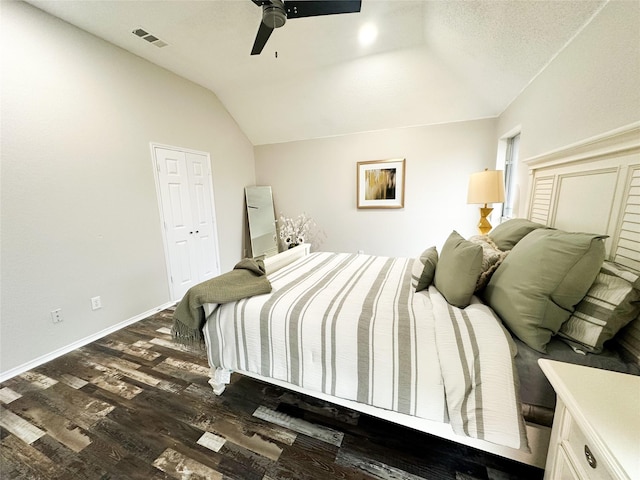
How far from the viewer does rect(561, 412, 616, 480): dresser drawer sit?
0.58 meters

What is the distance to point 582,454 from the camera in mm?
668

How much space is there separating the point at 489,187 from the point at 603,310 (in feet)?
6.16

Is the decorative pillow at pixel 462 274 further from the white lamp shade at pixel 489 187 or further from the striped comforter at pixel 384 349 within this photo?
the white lamp shade at pixel 489 187

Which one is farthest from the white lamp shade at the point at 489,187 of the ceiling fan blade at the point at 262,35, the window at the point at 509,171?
the ceiling fan blade at the point at 262,35

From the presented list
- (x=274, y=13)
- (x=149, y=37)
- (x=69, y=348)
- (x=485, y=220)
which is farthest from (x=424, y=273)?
(x=149, y=37)

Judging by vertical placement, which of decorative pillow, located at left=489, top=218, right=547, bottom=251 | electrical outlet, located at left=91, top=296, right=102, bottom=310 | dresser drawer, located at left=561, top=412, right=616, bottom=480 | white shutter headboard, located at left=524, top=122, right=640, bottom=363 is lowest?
→ electrical outlet, located at left=91, top=296, right=102, bottom=310

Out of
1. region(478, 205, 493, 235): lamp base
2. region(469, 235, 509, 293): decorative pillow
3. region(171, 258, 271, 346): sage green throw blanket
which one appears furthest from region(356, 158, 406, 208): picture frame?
region(171, 258, 271, 346): sage green throw blanket

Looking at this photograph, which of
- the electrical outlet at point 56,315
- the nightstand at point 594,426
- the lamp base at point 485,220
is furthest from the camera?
the lamp base at point 485,220

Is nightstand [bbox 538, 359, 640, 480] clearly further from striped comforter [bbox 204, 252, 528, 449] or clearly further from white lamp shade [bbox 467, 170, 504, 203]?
white lamp shade [bbox 467, 170, 504, 203]

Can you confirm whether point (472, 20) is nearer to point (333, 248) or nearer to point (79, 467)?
point (333, 248)

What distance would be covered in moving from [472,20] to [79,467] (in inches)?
153

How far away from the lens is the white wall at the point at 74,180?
1.92 metres

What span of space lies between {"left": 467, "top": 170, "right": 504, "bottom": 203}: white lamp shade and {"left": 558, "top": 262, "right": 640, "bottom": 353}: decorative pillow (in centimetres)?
164

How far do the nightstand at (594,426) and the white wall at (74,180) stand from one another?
11.0ft
